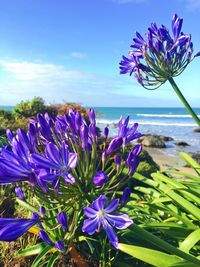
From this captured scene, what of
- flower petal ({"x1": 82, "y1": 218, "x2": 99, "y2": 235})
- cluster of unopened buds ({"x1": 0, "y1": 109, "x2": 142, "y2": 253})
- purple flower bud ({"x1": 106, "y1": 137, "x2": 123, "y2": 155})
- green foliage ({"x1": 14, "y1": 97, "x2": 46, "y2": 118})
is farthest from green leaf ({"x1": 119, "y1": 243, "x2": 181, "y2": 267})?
green foliage ({"x1": 14, "y1": 97, "x2": 46, "y2": 118})

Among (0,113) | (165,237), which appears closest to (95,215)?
(165,237)

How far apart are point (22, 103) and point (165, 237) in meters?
11.0

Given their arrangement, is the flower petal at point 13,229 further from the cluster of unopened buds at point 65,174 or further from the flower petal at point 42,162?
the flower petal at point 42,162

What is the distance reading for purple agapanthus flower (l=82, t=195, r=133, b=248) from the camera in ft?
6.11

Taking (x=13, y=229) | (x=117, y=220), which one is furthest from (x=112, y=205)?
(x=13, y=229)

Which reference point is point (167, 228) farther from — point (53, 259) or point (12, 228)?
point (12, 228)

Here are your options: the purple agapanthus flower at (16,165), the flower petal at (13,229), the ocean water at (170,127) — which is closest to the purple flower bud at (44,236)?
the flower petal at (13,229)

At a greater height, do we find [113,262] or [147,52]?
[147,52]

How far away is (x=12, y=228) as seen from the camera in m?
1.85

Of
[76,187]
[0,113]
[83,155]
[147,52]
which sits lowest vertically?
[0,113]

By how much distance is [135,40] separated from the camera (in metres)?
4.11

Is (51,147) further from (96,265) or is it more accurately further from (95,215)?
(96,265)

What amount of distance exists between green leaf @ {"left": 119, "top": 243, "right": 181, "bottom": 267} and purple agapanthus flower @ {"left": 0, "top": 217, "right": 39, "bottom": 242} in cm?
99

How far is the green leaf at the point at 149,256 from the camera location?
8.91 ft
